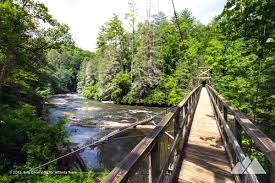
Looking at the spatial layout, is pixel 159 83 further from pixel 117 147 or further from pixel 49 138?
pixel 49 138

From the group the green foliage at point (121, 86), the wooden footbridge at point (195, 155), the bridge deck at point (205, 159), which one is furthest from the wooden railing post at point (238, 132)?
the green foliage at point (121, 86)

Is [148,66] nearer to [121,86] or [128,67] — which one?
[121,86]

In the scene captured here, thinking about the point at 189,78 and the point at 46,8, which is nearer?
the point at 46,8

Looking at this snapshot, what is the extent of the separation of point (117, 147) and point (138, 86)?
1828 centimetres

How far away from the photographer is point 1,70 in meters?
11.5

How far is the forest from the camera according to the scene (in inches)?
214

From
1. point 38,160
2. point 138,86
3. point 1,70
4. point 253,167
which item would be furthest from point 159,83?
point 253,167

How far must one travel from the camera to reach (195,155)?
4.24 m

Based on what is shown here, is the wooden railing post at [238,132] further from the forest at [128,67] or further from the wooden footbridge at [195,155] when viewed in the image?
the forest at [128,67]

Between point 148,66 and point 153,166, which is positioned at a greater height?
point 148,66

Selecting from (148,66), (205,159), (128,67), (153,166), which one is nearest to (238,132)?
(205,159)

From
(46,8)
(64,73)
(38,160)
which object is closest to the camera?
(38,160)

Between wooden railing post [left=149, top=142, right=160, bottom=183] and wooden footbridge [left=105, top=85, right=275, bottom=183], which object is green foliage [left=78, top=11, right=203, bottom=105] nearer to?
wooden footbridge [left=105, top=85, right=275, bottom=183]

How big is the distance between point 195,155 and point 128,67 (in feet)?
106
